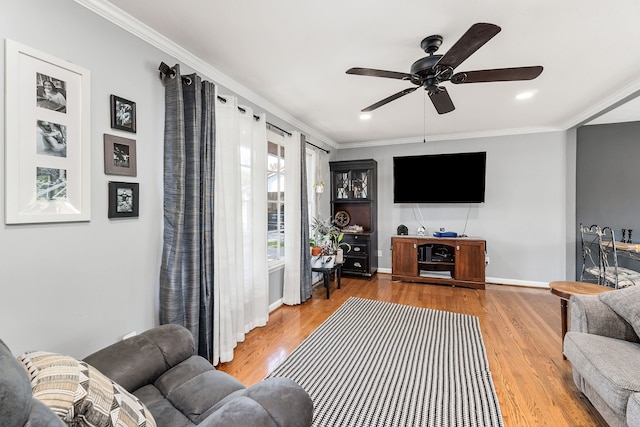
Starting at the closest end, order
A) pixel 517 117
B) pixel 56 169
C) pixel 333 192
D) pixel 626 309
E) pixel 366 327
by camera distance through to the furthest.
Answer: pixel 56 169, pixel 626 309, pixel 366 327, pixel 517 117, pixel 333 192

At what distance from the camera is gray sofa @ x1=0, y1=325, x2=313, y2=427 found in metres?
0.66

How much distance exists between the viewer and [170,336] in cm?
152

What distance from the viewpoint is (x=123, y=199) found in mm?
1764

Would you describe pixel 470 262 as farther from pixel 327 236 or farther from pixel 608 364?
pixel 608 364

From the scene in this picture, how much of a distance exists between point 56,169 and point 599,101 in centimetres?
487

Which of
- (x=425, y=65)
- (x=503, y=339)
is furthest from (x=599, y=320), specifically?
(x=425, y=65)

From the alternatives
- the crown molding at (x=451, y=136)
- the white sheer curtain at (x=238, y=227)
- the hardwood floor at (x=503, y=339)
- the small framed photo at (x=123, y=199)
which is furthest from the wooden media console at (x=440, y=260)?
the small framed photo at (x=123, y=199)

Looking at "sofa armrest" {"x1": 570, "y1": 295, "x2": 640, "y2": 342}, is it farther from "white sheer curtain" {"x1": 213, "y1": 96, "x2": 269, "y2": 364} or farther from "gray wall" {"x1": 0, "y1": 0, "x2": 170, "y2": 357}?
"gray wall" {"x1": 0, "y1": 0, "x2": 170, "y2": 357}

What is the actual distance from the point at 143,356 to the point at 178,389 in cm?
26

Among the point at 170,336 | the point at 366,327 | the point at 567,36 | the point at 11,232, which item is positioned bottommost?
the point at 366,327

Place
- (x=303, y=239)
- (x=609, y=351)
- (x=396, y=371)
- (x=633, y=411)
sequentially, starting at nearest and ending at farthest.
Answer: (x=633, y=411)
(x=609, y=351)
(x=396, y=371)
(x=303, y=239)

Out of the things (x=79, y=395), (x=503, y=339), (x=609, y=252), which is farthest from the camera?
(x=609, y=252)

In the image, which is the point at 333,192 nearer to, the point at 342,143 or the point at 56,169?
the point at 342,143

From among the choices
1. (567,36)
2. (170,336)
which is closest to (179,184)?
(170,336)
